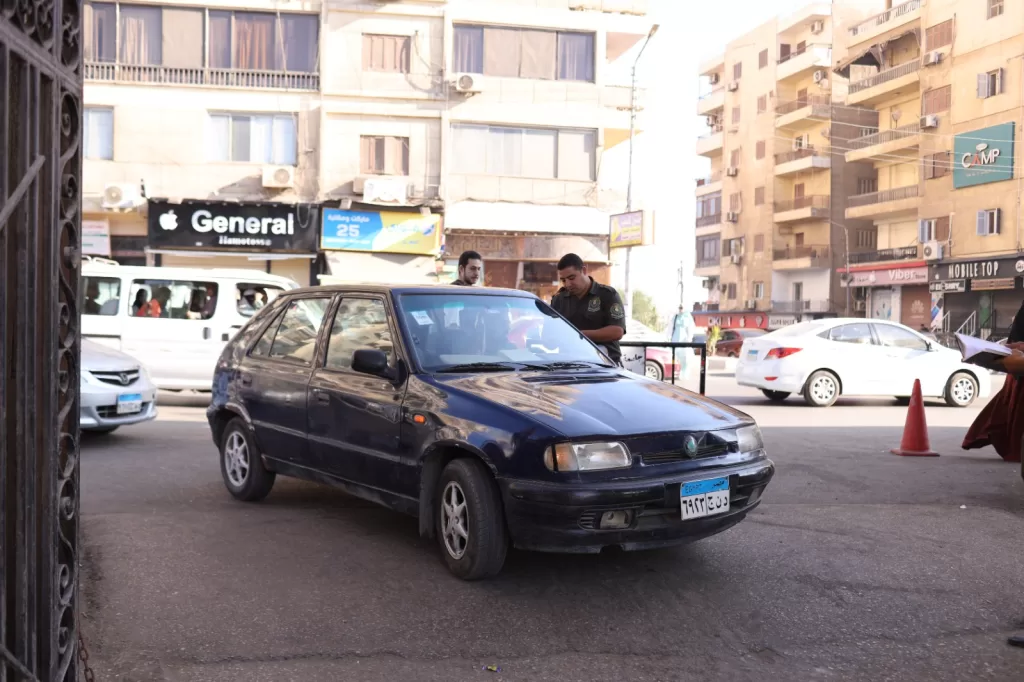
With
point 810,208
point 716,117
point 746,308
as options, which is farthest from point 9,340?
point 716,117

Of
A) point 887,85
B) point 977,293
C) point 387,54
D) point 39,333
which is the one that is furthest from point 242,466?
point 887,85

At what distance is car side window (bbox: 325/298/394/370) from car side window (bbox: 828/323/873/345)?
11.9m

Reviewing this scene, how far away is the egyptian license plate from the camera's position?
9.95 meters

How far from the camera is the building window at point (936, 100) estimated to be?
4428 cm

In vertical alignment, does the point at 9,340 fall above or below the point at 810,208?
below

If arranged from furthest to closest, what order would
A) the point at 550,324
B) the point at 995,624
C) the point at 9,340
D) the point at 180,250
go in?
the point at 180,250 → the point at 550,324 → the point at 995,624 → the point at 9,340

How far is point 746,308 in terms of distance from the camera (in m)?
63.4

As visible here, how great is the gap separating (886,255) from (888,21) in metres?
11.8

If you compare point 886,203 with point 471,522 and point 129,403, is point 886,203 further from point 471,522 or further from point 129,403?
point 471,522

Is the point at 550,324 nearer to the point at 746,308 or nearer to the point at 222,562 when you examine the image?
the point at 222,562

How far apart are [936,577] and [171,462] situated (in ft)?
21.3

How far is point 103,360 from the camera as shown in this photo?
999 cm

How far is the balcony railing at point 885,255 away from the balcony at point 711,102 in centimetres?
1928

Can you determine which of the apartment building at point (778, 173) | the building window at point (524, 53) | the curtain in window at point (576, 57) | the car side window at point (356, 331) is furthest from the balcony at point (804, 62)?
the car side window at point (356, 331)
